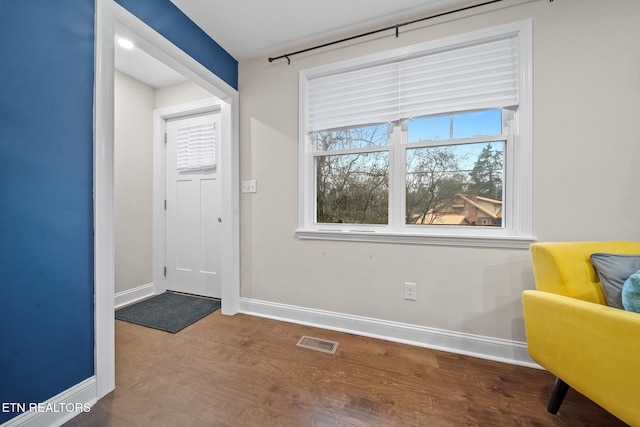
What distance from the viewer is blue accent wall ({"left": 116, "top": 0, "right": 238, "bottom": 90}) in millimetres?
1554

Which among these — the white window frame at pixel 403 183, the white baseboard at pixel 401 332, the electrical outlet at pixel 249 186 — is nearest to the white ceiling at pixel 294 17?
the white window frame at pixel 403 183

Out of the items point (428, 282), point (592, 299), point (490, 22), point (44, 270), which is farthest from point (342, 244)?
point (490, 22)

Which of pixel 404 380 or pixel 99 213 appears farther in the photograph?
pixel 404 380

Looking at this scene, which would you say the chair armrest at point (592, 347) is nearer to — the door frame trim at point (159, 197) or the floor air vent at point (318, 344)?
the floor air vent at point (318, 344)

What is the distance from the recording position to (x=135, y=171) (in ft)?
9.32

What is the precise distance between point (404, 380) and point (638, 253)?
1.46 metres

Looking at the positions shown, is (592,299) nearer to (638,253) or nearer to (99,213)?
(638,253)

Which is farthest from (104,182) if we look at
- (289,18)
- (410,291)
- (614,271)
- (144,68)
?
(614,271)

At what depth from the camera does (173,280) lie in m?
3.03

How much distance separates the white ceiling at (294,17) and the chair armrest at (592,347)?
2.03m

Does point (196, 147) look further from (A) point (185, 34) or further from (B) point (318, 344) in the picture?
(B) point (318, 344)

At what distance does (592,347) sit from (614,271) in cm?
45

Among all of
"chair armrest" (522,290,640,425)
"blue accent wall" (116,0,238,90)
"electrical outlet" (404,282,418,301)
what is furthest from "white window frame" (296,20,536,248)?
"blue accent wall" (116,0,238,90)

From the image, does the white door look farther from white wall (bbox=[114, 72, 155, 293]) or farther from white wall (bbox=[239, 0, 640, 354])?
white wall (bbox=[239, 0, 640, 354])
